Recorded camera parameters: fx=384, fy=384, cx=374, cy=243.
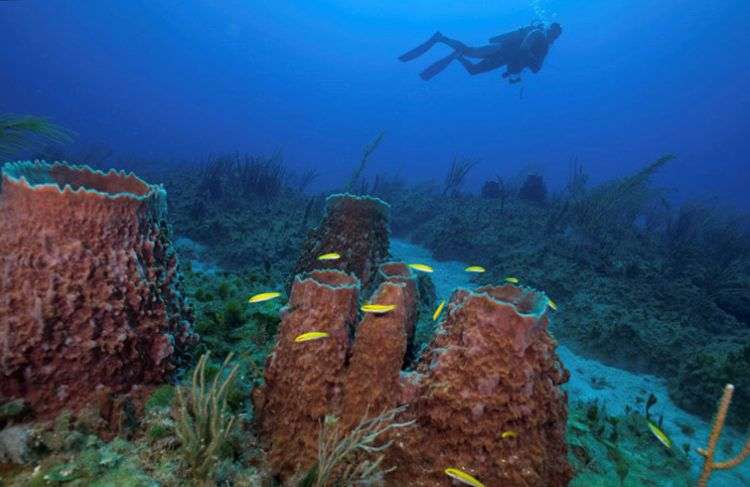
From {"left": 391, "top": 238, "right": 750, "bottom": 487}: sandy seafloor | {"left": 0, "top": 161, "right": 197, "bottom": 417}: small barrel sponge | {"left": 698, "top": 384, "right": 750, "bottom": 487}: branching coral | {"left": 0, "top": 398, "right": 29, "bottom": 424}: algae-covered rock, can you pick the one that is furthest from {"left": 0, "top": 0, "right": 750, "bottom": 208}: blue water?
{"left": 698, "top": 384, "right": 750, "bottom": 487}: branching coral

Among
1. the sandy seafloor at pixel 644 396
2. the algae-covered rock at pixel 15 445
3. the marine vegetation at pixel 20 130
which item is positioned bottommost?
the sandy seafloor at pixel 644 396

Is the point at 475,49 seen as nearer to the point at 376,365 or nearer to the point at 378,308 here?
the point at 378,308

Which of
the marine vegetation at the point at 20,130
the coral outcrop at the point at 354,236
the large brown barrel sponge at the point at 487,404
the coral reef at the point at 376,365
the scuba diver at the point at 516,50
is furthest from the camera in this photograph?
the scuba diver at the point at 516,50

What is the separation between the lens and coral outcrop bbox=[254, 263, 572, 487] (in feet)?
8.09

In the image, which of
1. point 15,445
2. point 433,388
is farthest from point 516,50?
point 15,445

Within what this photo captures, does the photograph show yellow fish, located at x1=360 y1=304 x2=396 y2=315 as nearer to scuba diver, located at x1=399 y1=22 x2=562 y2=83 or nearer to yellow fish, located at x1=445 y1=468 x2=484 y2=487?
yellow fish, located at x1=445 y1=468 x2=484 y2=487

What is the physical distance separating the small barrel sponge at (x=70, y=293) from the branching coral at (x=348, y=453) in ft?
4.66

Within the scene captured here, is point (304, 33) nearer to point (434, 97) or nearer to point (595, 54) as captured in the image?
point (434, 97)

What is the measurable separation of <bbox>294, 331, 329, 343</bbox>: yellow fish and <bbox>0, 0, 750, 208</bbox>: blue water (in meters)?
56.8

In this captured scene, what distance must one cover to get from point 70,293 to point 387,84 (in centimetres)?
14391

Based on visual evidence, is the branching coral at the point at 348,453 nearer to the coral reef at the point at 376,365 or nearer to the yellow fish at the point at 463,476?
the coral reef at the point at 376,365

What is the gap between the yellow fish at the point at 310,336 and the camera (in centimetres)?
250

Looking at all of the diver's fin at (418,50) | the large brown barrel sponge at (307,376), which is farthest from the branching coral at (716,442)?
the diver's fin at (418,50)

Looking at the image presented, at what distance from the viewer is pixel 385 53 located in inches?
5281
